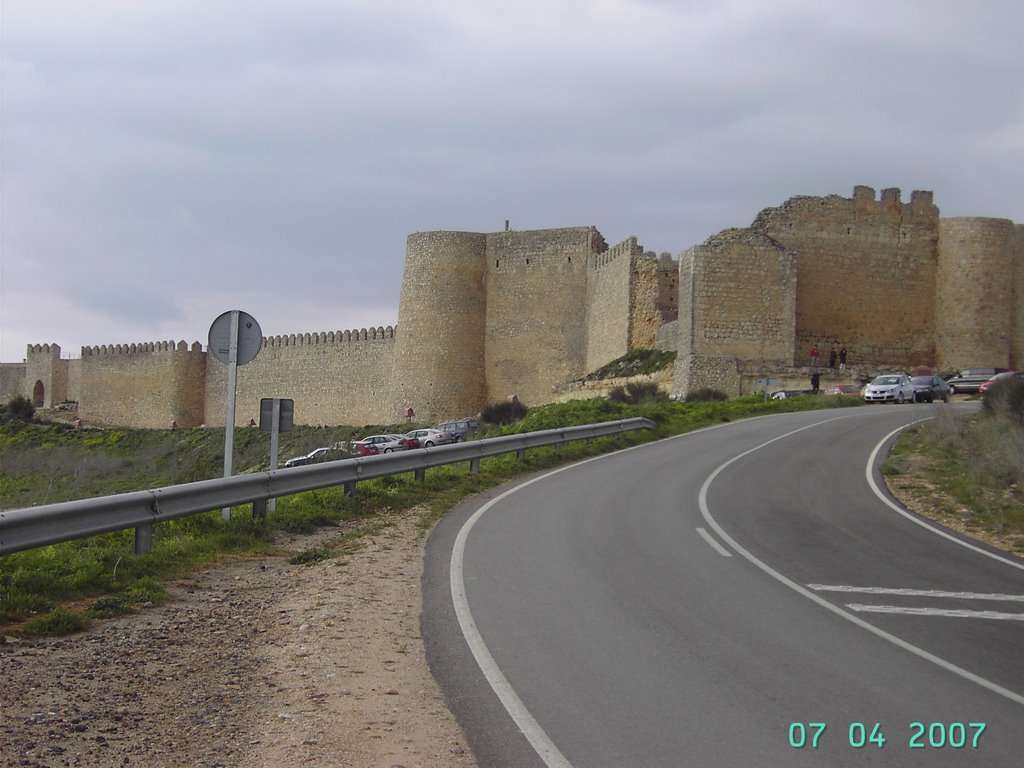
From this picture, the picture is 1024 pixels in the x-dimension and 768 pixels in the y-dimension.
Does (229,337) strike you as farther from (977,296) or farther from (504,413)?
(977,296)

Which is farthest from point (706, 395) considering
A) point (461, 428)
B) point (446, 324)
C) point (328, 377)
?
point (328, 377)

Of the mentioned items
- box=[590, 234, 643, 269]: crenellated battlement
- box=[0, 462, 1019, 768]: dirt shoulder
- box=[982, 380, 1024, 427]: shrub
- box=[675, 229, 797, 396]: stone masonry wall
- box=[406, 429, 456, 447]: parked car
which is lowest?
box=[0, 462, 1019, 768]: dirt shoulder

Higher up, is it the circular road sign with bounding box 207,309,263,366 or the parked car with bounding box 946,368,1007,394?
the parked car with bounding box 946,368,1007,394

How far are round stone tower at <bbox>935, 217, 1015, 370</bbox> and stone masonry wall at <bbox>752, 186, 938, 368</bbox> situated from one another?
0.92 meters

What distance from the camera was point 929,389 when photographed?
3703cm

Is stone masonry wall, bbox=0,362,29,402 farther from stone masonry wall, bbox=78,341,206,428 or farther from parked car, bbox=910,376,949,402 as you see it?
parked car, bbox=910,376,949,402

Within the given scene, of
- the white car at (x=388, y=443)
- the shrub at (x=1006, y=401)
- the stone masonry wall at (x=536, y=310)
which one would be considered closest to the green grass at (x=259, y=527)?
the white car at (x=388, y=443)

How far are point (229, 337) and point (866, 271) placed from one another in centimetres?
3688

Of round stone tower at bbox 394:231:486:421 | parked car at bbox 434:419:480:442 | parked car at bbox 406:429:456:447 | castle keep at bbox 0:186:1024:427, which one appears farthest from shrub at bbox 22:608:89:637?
round stone tower at bbox 394:231:486:421

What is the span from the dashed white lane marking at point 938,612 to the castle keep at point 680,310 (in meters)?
31.6

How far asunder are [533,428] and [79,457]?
118ft

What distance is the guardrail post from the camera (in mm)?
9906

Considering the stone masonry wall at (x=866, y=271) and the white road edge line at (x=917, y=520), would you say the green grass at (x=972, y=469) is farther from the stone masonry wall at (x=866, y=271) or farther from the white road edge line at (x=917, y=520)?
the stone masonry wall at (x=866, y=271)

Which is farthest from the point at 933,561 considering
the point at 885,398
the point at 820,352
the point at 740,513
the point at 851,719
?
the point at 820,352
